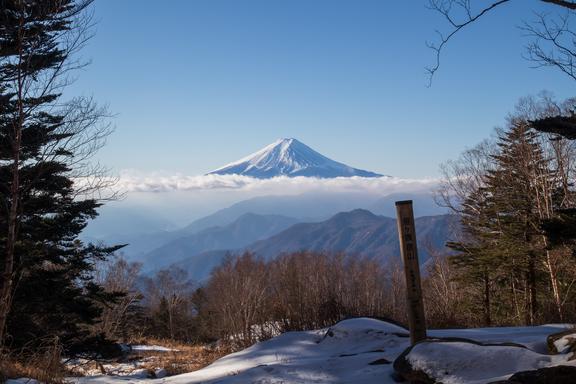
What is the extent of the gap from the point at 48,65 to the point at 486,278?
67.4 feet

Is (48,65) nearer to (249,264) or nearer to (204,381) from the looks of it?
(204,381)

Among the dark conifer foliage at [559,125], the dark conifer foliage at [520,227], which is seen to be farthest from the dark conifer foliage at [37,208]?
the dark conifer foliage at [520,227]

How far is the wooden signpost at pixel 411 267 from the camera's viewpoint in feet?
18.7

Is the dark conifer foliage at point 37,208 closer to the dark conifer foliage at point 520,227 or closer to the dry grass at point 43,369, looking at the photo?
the dry grass at point 43,369

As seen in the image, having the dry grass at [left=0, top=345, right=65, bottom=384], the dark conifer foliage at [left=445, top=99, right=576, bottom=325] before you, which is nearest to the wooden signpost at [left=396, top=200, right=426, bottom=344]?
the dry grass at [left=0, top=345, right=65, bottom=384]

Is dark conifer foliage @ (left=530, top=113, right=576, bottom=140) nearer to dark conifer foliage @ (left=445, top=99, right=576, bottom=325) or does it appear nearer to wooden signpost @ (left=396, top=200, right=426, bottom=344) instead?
wooden signpost @ (left=396, top=200, right=426, bottom=344)

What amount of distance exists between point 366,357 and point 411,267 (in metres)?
1.76

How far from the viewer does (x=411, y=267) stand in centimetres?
573

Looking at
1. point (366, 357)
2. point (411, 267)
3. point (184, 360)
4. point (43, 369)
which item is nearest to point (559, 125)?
point (411, 267)

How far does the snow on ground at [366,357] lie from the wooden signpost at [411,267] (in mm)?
647

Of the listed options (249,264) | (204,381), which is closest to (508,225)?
(204,381)

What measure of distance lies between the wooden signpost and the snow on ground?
0.65 metres

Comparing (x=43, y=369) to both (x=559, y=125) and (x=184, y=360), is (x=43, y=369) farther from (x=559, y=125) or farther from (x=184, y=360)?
(x=184, y=360)

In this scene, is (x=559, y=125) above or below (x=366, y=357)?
above
